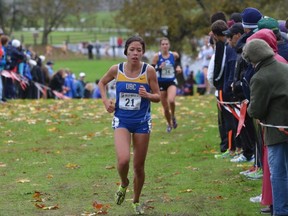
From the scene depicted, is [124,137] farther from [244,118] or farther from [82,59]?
[82,59]

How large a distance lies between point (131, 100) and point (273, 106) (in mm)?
2137

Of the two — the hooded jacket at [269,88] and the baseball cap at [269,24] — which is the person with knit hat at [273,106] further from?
the baseball cap at [269,24]

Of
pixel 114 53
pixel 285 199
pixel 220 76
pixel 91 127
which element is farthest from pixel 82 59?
pixel 285 199

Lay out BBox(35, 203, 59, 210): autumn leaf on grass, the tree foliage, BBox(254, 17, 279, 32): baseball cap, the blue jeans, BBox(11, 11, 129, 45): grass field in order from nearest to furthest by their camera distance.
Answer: the blue jeans → BBox(254, 17, 279, 32): baseball cap → BBox(35, 203, 59, 210): autumn leaf on grass → the tree foliage → BBox(11, 11, 129, 45): grass field

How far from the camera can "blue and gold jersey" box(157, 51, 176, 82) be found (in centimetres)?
1820

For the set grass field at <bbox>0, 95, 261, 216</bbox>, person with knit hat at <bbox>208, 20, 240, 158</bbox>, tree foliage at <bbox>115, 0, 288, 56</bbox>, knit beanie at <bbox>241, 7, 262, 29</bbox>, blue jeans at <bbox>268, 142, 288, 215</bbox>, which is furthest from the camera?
tree foliage at <bbox>115, 0, 288, 56</bbox>

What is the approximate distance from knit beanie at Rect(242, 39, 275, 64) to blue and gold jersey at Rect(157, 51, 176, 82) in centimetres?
922

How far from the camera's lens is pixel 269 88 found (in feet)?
28.8

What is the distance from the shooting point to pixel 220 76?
46.0 ft

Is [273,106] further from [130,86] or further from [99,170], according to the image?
[99,170]

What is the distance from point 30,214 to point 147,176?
128 inches

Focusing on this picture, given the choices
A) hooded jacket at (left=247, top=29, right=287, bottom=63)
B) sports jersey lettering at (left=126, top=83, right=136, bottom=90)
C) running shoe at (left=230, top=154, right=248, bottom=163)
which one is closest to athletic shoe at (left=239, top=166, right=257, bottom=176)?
running shoe at (left=230, top=154, right=248, bottom=163)

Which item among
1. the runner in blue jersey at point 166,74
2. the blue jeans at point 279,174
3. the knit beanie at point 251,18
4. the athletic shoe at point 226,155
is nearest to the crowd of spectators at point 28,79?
the runner in blue jersey at point 166,74

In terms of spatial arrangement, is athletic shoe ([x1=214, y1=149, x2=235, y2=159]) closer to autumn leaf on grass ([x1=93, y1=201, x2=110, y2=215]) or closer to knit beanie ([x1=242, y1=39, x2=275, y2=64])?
autumn leaf on grass ([x1=93, y1=201, x2=110, y2=215])
